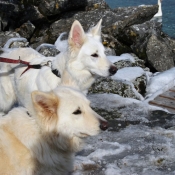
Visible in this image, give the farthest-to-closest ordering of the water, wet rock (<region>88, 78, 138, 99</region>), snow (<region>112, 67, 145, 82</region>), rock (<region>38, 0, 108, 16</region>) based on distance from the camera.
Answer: the water < rock (<region>38, 0, 108, 16</region>) < snow (<region>112, 67, 145, 82</region>) < wet rock (<region>88, 78, 138, 99</region>)

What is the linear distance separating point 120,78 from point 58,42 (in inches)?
124

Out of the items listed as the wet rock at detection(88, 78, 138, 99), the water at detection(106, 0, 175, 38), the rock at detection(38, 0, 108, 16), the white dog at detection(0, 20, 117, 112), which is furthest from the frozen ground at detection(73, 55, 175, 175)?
the water at detection(106, 0, 175, 38)

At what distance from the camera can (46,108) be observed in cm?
274

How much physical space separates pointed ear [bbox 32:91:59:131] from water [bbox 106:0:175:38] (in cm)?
1381

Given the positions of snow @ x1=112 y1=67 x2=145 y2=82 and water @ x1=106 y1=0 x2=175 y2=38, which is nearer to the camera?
snow @ x1=112 y1=67 x2=145 y2=82

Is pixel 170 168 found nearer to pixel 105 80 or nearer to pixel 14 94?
pixel 14 94

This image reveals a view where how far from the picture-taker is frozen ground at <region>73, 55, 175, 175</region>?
4.02 metres

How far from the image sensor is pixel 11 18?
37.5ft

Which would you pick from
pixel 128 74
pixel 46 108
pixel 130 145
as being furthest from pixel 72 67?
pixel 128 74

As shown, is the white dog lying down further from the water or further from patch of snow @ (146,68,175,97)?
the water

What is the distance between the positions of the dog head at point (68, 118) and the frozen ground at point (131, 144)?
113 cm

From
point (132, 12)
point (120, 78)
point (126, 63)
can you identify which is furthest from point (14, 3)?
point (120, 78)

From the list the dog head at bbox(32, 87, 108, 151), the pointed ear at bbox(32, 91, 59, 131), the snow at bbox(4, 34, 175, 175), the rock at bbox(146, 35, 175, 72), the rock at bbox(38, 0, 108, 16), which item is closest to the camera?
the pointed ear at bbox(32, 91, 59, 131)

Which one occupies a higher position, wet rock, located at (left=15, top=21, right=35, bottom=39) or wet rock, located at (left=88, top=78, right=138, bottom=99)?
wet rock, located at (left=15, top=21, right=35, bottom=39)
